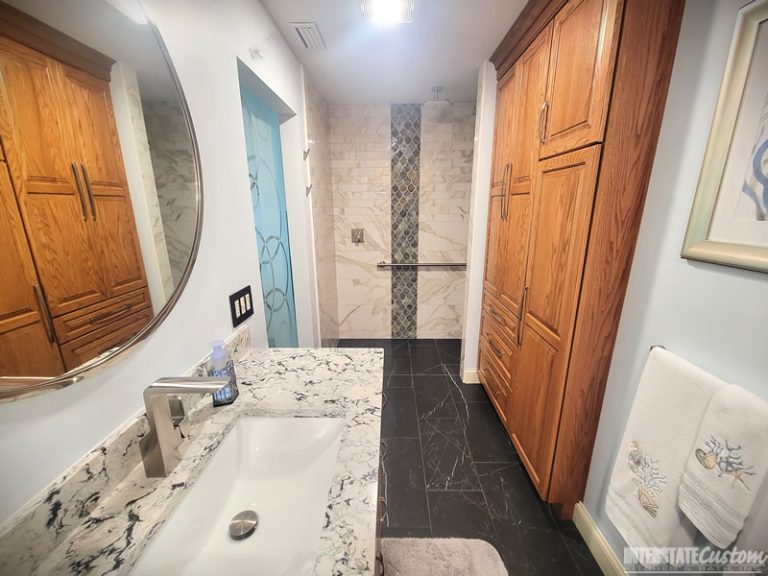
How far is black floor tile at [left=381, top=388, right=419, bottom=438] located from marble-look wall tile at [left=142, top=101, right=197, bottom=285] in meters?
1.45

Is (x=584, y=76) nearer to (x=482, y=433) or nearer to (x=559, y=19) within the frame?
(x=559, y=19)

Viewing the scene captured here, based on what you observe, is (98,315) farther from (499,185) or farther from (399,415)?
(499,185)

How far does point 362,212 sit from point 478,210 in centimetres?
125

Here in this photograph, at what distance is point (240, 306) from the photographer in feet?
3.88

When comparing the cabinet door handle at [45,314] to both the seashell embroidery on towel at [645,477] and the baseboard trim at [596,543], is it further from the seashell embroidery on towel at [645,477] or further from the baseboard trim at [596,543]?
the baseboard trim at [596,543]

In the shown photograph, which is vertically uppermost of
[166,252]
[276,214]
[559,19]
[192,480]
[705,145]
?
[559,19]

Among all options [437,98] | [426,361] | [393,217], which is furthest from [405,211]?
[426,361]

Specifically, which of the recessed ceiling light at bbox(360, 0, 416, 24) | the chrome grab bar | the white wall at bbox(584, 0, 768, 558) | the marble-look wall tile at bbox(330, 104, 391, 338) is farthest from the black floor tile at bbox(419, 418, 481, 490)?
the recessed ceiling light at bbox(360, 0, 416, 24)

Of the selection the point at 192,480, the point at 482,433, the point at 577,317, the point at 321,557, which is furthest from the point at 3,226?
the point at 482,433

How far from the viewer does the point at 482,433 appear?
196 cm

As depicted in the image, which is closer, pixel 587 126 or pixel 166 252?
pixel 166 252

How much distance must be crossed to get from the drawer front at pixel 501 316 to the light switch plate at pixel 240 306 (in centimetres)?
140

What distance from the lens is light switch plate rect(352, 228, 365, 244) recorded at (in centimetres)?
303

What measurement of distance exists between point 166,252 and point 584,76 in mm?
1522
